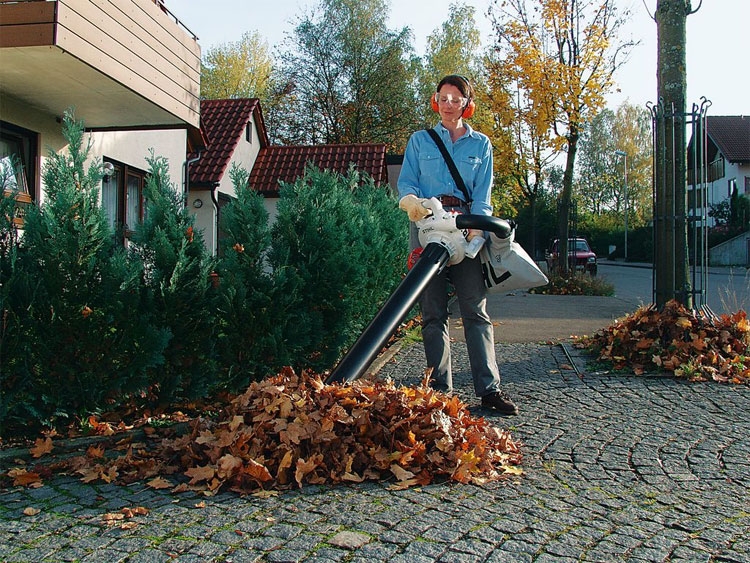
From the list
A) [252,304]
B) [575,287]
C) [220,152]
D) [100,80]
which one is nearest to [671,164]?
[252,304]

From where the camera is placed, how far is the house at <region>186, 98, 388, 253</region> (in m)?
20.6

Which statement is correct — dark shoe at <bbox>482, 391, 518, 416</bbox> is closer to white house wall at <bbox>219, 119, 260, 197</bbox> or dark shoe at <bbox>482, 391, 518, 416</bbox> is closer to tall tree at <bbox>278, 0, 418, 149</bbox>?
white house wall at <bbox>219, 119, 260, 197</bbox>

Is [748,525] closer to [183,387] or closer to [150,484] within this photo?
[150,484]

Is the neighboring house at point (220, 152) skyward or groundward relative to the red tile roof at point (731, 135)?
groundward

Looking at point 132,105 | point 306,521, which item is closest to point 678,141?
point 306,521

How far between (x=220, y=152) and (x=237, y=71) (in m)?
22.8

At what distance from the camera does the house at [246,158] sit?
20562 mm

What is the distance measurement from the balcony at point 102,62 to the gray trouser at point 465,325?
442 centimetres

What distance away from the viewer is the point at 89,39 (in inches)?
285

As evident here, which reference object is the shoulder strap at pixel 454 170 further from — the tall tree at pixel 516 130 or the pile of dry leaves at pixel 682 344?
the tall tree at pixel 516 130

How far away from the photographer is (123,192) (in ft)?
35.6

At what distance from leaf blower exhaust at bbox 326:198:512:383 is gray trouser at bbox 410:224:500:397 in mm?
307

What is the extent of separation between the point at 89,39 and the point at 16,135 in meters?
1.87

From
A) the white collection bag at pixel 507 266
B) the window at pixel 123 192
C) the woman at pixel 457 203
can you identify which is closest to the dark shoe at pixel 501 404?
the woman at pixel 457 203
